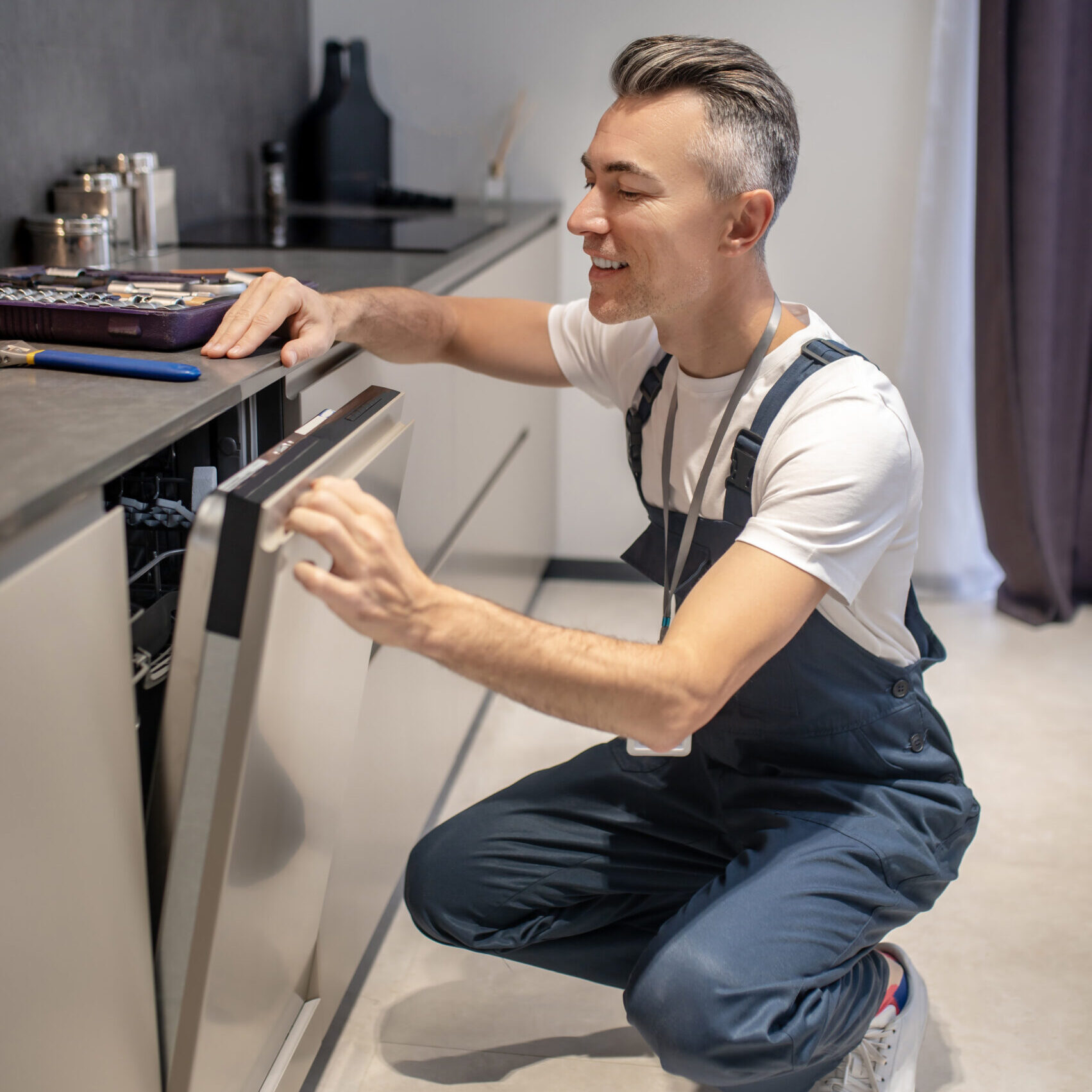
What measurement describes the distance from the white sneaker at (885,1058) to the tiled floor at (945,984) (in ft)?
0.42

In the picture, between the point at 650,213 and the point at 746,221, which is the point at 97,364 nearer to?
the point at 650,213

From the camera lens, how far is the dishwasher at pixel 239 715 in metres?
0.83

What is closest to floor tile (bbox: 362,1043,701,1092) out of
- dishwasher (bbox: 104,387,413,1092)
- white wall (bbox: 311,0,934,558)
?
dishwasher (bbox: 104,387,413,1092)

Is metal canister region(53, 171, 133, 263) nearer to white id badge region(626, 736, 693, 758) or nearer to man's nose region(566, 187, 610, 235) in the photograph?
man's nose region(566, 187, 610, 235)

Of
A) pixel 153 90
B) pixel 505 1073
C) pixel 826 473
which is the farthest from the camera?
pixel 153 90

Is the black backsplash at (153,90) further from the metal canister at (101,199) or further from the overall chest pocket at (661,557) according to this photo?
the overall chest pocket at (661,557)

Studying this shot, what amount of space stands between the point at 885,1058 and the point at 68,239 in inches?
59.3

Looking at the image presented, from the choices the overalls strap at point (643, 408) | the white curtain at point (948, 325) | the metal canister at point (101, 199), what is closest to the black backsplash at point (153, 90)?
the metal canister at point (101, 199)

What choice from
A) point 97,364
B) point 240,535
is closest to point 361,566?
point 240,535

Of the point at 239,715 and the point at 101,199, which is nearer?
the point at 239,715

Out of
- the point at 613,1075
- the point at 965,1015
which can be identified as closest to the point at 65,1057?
the point at 613,1075

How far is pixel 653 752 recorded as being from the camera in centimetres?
133

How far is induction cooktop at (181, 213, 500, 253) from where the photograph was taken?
6.59 ft

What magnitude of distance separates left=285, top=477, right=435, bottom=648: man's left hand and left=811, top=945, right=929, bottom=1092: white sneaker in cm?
85
